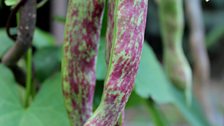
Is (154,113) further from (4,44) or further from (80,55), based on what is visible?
(80,55)

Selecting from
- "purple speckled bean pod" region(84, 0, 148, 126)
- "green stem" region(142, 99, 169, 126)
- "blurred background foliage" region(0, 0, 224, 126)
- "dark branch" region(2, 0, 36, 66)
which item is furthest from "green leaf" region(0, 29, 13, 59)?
"purple speckled bean pod" region(84, 0, 148, 126)

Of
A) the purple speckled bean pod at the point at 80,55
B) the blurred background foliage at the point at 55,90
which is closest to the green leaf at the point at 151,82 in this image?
the blurred background foliage at the point at 55,90

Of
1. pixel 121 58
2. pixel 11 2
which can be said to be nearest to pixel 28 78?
pixel 11 2

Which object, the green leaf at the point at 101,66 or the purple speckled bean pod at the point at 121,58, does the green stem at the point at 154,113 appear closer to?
the green leaf at the point at 101,66

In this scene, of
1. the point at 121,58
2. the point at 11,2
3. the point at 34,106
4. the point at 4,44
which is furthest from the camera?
the point at 4,44

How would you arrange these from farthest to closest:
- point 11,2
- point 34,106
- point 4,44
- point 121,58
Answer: point 4,44 < point 34,106 < point 11,2 < point 121,58
